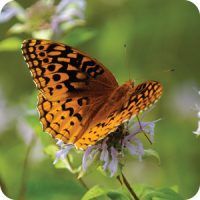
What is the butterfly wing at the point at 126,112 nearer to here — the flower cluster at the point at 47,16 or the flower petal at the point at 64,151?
the flower petal at the point at 64,151

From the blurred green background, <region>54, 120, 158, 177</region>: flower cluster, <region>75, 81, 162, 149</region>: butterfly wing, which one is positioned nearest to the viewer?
<region>75, 81, 162, 149</region>: butterfly wing

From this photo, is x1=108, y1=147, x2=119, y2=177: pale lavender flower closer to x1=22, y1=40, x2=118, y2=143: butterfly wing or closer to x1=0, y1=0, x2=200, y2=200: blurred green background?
x1=22, y1=40, x2=118, y2=143: butterfly wing

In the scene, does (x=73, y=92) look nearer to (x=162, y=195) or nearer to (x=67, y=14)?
(x=162, y=195)

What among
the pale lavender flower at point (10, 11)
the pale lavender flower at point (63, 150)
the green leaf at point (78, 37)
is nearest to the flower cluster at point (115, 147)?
the pale lavender flower at point (63, 150)

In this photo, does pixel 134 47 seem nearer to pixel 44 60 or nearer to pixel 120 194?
pixel 44 60

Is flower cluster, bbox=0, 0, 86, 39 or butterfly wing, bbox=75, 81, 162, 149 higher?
butterfly wing, bbox=75, 81, 162, 149

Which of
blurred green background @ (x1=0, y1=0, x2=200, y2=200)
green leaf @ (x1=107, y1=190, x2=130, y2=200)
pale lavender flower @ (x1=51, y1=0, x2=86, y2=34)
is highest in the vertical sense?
pale lavender flower @ (x1=51, y1=0, x2=86, y2=34)

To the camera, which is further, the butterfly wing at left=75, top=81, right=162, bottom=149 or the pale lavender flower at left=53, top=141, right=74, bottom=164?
the pale lavender flower at left=53, top=141, right=74, bottom=164

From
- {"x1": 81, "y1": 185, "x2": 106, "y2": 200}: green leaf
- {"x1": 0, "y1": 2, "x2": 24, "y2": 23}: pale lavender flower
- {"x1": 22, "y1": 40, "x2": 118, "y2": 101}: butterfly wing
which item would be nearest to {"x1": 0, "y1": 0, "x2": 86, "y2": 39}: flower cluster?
{"x1": 0, "y1": 2, "x2": 24, "y2": 23}: pale lavender flower
